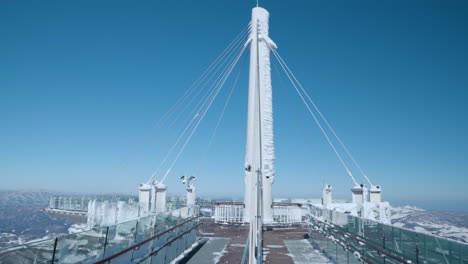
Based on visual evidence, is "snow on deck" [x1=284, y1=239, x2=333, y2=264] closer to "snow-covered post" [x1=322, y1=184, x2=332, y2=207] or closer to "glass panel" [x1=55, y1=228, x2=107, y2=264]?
"glass panel" [x1=55, y1=228, x2=107, y2=264]

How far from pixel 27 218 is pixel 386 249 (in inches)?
1763

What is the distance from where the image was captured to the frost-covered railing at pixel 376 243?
4.90 m

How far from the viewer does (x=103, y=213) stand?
807 inches

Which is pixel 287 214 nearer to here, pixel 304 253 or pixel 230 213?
pixel 230 213

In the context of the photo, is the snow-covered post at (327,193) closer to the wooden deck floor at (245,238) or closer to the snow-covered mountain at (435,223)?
the wooden deck floor at (245,238)

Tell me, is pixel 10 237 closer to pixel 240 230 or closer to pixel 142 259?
pixel 240 230

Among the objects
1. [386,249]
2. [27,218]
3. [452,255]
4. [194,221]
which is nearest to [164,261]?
[194,221]

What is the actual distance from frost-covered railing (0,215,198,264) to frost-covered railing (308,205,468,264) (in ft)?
17.4

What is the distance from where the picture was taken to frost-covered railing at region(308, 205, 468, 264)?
4.90 m

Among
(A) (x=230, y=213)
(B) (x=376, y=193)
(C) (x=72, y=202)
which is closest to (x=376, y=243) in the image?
(B) (x=376, y=193)

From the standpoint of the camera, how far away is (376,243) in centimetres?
A: 761

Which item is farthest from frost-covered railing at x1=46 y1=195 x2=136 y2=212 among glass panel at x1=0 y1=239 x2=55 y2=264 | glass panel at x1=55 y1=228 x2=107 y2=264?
glass panel at x1=0 y1=239 x2=55 y2=264

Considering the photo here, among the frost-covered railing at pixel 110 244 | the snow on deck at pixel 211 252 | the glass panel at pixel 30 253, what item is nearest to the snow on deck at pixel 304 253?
the snow on deck at pixel 211 252

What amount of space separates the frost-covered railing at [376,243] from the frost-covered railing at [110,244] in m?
5.30
